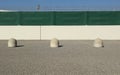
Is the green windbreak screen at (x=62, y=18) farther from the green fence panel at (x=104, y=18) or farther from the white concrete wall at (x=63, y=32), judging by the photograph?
the white concrete wall at (x=63, y=32)

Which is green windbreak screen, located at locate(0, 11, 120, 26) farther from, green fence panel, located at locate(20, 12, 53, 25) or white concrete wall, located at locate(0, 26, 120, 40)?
white concrete wall, located at locate(0, 26, 120, 40)

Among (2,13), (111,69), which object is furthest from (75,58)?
(2,13)

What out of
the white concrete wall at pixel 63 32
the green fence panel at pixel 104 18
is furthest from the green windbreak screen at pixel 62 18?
the white concrete wall at pixel 63 32

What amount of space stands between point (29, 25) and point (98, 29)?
6713 mm

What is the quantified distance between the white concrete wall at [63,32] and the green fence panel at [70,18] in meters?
0.71

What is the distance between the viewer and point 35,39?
Result: 1216 inches

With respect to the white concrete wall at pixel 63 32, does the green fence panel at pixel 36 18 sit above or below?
above

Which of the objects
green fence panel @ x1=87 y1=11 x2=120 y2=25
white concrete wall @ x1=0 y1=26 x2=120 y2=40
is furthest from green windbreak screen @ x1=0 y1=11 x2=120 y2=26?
white concrete wall @ x1=0 y1=26 x2=120 y2=40

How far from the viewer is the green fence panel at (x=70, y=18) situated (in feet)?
103

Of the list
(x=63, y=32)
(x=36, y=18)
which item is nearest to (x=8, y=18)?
(x=36, y=18)

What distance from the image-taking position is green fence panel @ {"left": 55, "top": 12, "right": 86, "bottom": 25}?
3134 centimetres

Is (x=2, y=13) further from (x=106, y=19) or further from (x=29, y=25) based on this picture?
(x=106, y=19)

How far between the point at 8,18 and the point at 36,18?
108 inches

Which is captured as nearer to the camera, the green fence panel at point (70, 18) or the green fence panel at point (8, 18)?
the green fence panel at point (8, 18)
